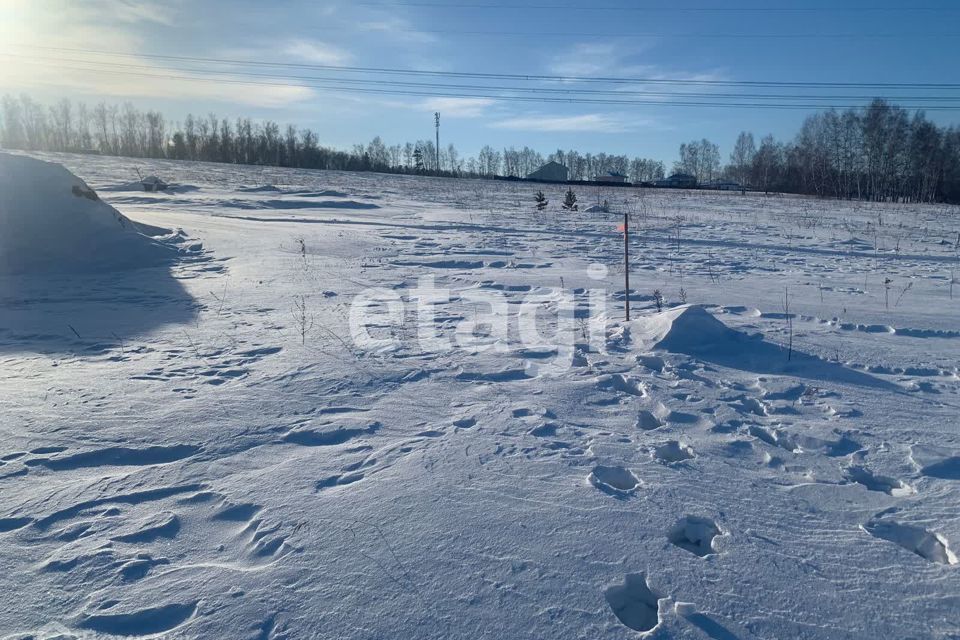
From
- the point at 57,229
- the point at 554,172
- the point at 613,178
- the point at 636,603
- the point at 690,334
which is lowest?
the point at 636,603

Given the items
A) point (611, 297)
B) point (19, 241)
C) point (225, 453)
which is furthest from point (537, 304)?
point (19, 241)

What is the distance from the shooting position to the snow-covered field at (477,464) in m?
2.19

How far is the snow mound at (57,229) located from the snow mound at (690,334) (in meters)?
7.98

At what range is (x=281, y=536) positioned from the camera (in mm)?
2592

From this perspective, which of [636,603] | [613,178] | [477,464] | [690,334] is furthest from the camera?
[613,178]

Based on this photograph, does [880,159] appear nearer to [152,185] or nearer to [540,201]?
[540,201]

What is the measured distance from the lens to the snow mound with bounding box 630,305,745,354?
5191 mm

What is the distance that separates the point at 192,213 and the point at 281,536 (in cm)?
1677

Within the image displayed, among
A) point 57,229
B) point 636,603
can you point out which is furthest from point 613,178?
point 636,603

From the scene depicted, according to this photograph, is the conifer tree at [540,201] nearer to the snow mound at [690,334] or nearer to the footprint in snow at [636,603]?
the snow mound at [690,334]

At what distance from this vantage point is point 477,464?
321 cm

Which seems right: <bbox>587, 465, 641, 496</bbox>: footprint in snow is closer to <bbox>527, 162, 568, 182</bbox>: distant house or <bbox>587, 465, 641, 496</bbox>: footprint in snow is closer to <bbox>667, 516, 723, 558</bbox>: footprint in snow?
<bbox>667, 516, 723, 558</bbox>: footprint in snow

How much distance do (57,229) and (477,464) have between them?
29.6 ft

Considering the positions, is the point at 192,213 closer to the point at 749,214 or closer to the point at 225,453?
the point at 225,453
